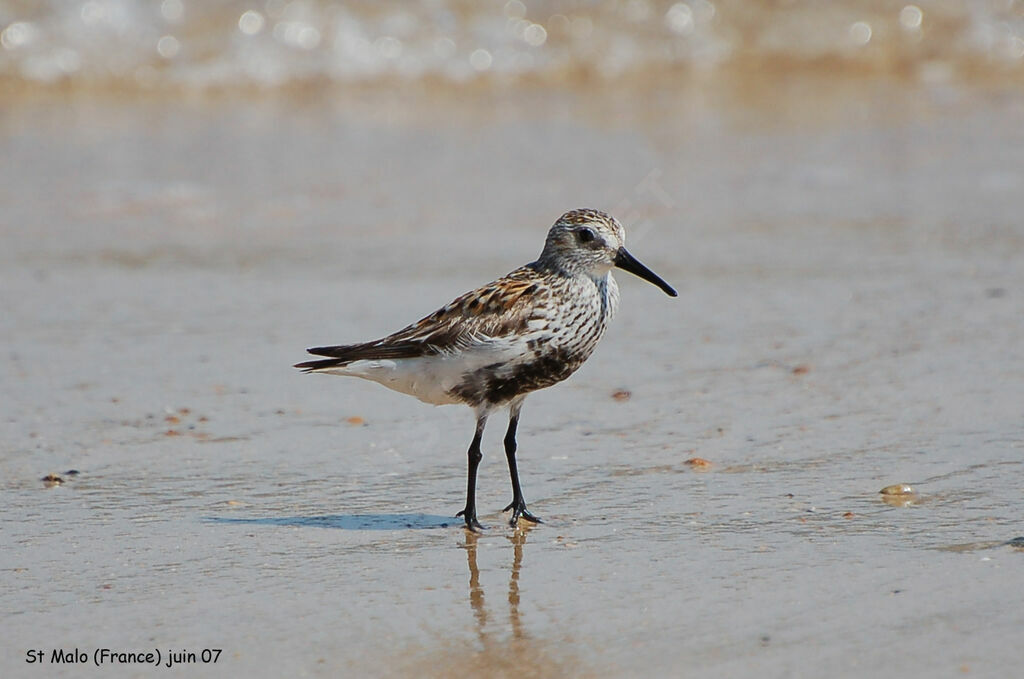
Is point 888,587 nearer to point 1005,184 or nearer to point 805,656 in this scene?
point 805,656

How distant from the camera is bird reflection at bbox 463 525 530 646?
364 cm

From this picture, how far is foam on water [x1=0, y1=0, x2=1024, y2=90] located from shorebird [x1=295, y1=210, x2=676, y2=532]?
38.7ft

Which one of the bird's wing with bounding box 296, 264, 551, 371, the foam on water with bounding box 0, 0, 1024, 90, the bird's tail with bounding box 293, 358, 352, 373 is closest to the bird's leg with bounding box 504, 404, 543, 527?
the bird's wing with bounding box 296, 264, 551, 371

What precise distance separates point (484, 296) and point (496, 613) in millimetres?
1372

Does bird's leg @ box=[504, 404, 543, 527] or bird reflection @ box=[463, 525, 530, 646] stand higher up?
bird's leg @ box=[504, 404, 543, 527]

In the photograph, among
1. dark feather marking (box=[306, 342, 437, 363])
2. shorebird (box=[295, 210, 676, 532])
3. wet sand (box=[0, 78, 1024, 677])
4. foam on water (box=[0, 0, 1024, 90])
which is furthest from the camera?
foam on water (box=[0, 0, 1024, 90])

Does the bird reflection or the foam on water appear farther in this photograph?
the foam on water

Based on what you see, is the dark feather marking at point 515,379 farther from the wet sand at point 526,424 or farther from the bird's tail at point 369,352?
the wet sand at point 526,424

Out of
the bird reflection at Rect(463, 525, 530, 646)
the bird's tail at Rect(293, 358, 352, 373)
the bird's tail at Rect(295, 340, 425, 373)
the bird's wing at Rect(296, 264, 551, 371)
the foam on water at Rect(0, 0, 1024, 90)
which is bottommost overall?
the bird reflection at Rect(463, 525, 530, 646)

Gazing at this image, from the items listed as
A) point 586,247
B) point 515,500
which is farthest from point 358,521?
point 586,247

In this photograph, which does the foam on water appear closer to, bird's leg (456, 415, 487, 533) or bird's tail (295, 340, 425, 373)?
bird's tail (295, 340, 425, 373)

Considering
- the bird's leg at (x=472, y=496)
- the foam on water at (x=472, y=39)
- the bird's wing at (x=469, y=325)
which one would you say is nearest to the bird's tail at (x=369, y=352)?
the bird's wing at (x=469, y=325)

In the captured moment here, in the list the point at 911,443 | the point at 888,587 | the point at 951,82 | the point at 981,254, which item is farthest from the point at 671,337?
the point at 951,82

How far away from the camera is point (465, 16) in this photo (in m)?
17.4
